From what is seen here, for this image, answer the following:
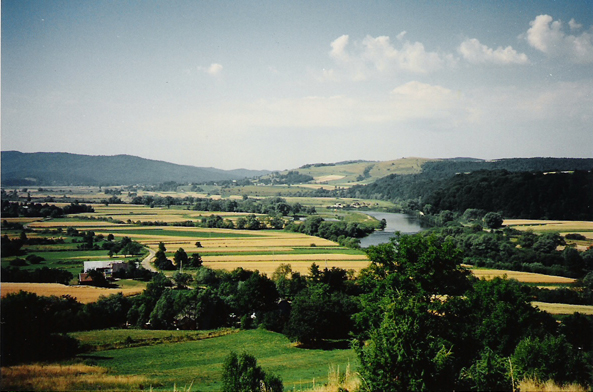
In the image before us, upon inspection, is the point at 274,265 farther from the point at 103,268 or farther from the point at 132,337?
the point at 132,337

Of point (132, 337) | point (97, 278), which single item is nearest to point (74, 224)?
point (97, 278)

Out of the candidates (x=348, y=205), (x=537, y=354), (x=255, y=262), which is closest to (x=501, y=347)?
(x=537, y=354)

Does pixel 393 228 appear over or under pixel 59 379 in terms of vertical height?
under

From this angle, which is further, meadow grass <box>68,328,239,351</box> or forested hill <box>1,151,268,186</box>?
forested hill <box>1,151,268,186</box>

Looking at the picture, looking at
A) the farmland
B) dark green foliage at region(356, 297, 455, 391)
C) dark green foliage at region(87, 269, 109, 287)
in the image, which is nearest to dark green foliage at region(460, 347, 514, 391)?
dark green foliage at region(356, 297, 455, 391)

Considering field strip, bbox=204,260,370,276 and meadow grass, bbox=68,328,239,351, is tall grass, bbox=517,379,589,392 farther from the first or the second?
field strip, bbox=204,260,370,276

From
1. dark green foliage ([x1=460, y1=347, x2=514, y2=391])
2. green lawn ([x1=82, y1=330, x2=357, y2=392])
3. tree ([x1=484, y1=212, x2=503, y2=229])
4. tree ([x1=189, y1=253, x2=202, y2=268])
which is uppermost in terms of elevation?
dark green foliage ([x1=460, y1=347, x2=514, y2=391])

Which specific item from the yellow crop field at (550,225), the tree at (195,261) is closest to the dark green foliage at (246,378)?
the tree at (195,261)
